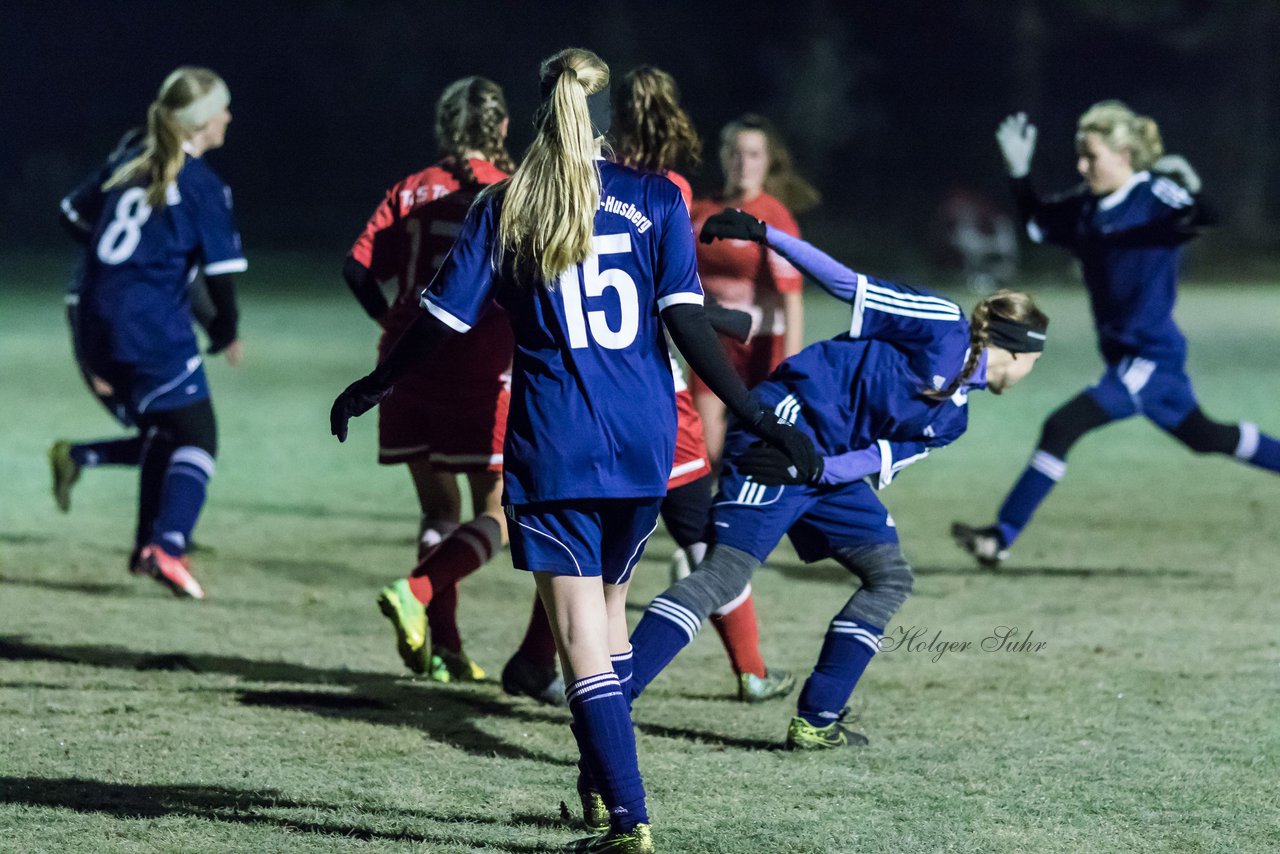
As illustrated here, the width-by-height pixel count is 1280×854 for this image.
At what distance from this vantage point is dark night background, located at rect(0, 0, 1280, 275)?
37.8 meters

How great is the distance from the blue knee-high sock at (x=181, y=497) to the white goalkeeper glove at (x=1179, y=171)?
4.42m

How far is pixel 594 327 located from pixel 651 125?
5.82 ft

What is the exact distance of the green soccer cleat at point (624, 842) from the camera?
12.3 ft

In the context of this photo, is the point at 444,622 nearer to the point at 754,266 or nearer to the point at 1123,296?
the point at 754,266

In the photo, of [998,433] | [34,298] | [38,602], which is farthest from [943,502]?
[34,298]

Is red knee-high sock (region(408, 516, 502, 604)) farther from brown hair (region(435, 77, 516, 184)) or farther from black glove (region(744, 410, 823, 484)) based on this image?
black glove (region(744, 410, 823, 484))

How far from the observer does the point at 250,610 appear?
265 inches

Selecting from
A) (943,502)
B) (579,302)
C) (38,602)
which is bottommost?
(38,602)

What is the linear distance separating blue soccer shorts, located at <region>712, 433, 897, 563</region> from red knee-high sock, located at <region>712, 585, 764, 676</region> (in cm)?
42

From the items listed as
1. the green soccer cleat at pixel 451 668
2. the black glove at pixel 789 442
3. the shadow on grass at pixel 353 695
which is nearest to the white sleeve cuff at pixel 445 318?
the black glove at pixel 789 442

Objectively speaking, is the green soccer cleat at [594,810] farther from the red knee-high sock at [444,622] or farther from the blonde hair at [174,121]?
the blonde hair at [174,121]

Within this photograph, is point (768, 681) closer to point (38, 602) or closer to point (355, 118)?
point (38, 602)

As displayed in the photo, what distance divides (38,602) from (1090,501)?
5500mm

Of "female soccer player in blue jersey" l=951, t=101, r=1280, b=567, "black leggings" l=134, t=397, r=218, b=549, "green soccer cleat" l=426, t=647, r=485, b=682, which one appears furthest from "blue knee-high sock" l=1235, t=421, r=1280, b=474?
"black leggings" l=134, t=397, r=218, b=549
